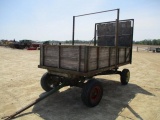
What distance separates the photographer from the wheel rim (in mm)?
5326

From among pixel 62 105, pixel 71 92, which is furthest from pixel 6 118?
pixel 71 92

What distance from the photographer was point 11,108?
16.9ft

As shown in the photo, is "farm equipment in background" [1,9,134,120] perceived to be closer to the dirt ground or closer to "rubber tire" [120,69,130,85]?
the dirt ground

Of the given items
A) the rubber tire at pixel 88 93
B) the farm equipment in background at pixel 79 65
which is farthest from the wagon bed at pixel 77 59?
the rubber tire at pixel 88 93

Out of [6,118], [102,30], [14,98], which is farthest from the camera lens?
[102,30]

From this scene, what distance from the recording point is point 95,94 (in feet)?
18.0

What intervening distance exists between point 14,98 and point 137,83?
18.0 feet

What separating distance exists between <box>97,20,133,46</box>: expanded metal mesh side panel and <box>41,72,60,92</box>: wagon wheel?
155 inches

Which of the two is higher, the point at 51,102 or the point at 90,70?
the point at 90,70

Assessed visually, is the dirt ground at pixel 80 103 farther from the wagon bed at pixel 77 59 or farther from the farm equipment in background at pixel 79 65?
the wagon bed at pixel 77 59

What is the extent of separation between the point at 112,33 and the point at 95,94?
14.6 ft

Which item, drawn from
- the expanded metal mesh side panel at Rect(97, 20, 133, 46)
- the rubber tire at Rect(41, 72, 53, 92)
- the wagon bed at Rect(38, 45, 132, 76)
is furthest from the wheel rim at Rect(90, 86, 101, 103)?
the expanded metal mesh side panel at Rect(97, 20, 133, 46)

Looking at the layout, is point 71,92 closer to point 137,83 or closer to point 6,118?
point 6,118

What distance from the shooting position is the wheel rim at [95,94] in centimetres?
533
